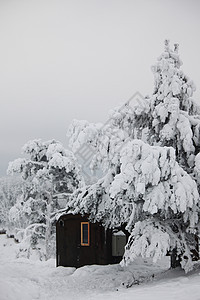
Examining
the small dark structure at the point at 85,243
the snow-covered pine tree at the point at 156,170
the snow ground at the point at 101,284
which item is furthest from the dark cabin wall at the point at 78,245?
the snow-covered pine tree at the point at 156,170

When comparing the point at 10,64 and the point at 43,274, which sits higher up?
the point at 10,64

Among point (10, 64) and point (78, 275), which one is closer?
point (78, 275)

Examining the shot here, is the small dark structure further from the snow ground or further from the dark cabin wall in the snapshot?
the snow ground

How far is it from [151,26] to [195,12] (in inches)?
262

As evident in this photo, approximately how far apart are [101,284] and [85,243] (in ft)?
14.9

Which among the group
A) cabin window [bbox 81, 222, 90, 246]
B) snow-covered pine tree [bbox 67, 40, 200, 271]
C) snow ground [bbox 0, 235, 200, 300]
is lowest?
snow ground [bbox 0, 235, 200, 300]

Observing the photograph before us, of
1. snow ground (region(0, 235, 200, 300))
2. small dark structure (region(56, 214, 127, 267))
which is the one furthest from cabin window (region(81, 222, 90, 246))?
snow ground (region(0, 235, 200, 300))

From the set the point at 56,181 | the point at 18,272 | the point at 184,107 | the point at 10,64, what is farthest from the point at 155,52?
the point at 18,272

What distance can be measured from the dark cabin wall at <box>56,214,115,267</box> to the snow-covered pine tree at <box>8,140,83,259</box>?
664 centimetres

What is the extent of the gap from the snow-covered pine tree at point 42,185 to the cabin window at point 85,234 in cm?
741

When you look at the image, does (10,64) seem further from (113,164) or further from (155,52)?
(113,164)

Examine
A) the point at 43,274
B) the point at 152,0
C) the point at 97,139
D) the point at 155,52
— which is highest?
the point at 152,0

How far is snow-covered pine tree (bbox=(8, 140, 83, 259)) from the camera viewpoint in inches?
901

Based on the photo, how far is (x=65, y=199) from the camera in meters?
24.3
